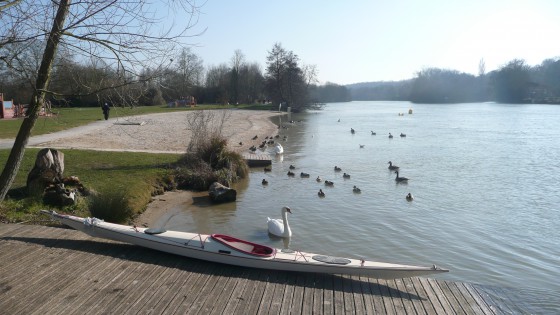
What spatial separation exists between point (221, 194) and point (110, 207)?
15.9 ft

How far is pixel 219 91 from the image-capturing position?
88.3 metres

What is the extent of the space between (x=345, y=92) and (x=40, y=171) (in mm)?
155273

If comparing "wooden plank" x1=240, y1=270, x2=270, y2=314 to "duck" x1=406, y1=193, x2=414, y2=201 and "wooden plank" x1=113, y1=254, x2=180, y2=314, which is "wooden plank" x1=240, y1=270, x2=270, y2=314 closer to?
"wooden plank" x1=113, y1=254, x2=180, y2=314

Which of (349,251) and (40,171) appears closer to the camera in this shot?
(349,251)

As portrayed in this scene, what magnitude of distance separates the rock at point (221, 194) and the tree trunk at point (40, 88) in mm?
7131

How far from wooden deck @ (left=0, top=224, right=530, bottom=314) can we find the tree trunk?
142cm

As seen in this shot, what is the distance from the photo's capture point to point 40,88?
7.92 m

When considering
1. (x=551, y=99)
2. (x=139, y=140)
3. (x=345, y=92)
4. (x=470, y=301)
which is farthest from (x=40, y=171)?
(x=345, y=92)

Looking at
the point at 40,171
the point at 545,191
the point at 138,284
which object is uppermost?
the point at 40,171

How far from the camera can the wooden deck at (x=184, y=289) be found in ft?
19.9

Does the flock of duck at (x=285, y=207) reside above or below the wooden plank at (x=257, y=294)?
below

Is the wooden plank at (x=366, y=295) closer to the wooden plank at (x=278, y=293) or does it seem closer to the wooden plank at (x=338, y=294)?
the wooden plank at (x=338, y=294)

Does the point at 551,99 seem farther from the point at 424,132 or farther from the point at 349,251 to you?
the point at 349,251

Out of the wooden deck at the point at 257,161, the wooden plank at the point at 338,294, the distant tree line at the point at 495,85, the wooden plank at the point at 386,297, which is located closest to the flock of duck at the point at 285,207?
the wooden deck at the point at 257,161
